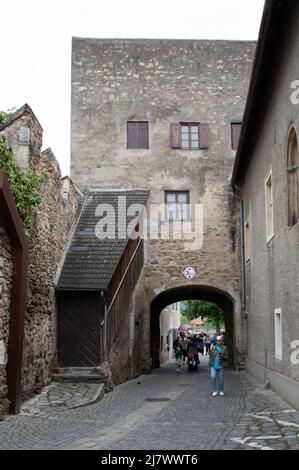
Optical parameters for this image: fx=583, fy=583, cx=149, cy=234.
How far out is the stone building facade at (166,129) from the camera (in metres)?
19.1

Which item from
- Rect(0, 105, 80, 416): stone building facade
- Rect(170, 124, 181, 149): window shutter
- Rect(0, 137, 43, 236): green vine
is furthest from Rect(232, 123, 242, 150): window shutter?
Rect(0, 137, 43, 236): green vine

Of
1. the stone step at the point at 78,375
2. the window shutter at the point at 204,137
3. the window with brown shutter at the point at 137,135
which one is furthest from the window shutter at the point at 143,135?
the stone step at the point at 78,375

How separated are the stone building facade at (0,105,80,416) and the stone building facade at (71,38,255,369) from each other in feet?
18.7

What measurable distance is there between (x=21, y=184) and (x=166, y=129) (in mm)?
10294

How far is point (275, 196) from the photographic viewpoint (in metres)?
11.8

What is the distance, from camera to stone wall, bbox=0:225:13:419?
9.23 m

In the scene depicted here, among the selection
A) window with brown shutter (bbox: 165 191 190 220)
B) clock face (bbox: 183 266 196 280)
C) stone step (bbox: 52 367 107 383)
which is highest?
window with brown shutter (bbox: 165 191 190 220)

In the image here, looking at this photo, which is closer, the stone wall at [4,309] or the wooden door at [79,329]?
the stone wall at [4,309]

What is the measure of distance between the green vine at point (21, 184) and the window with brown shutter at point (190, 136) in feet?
31.4

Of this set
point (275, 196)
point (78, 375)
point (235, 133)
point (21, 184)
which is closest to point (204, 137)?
point (235, 133)

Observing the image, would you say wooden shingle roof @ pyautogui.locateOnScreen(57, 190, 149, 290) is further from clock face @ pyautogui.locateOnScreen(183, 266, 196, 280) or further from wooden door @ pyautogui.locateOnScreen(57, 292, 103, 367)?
clock face @ pyautogui.locateOnScreen(183, 266, 196, 280)

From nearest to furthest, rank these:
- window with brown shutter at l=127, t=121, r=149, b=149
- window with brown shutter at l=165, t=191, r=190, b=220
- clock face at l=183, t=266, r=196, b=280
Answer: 1. clock face at l=183, t=266, r=196, b=280
2. window with brown shutter at l=165, t=191, r=190, b=220
3. window with brown shutter at l=127, t=121, r=149, b=149

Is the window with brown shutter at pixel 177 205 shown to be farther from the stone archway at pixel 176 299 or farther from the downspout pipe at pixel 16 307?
the downspout pipe at pixel 16 307
